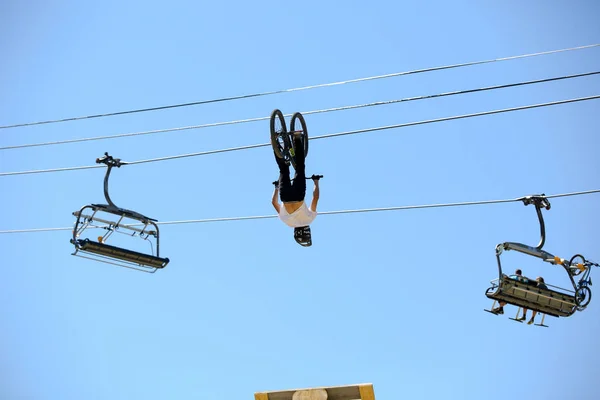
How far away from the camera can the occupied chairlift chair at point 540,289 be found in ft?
38.3

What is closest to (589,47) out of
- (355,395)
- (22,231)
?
(355,395)

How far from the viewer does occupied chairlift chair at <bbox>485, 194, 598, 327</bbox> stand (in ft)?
38.3

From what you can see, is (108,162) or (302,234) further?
(108,162)

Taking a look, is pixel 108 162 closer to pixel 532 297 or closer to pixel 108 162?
pixel 108 162

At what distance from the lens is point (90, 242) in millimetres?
12469

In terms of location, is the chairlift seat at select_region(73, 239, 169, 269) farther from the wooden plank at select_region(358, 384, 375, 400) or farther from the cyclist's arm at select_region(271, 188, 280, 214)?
the wooden plank at select_region(358, 384, 375, 400)

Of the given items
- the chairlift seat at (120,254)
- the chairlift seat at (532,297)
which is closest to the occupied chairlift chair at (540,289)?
the chairlift seat at (532,297)

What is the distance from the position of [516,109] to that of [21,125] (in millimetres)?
8003

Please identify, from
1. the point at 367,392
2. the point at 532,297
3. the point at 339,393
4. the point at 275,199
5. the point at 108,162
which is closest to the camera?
the point at 367,392

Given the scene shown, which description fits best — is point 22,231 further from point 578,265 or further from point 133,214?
point 578,265

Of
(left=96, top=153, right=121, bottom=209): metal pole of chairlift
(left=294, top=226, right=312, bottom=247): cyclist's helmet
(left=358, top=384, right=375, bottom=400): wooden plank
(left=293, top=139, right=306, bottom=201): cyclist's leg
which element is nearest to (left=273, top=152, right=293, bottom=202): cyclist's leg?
(left=293, top=139, right=306, bottom=201): cyclist's leg

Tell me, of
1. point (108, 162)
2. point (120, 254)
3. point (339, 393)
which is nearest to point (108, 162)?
point (108, 162)

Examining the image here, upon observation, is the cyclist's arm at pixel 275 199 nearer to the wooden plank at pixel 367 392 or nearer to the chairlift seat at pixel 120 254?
the chairlift seat at pixel 120 254

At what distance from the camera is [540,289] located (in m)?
11.8
